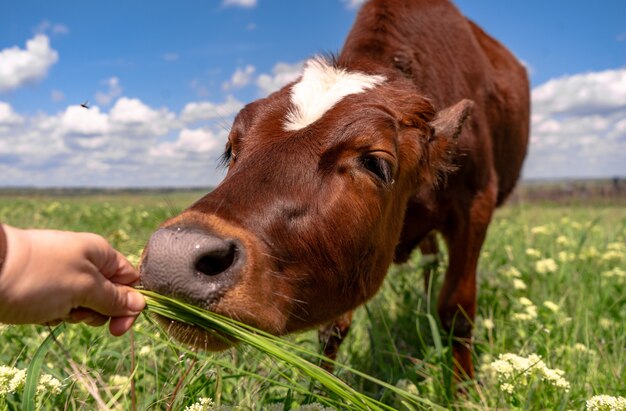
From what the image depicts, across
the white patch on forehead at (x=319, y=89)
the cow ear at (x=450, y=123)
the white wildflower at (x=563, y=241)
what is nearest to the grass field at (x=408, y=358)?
the white wildflower at (x=563, y=241)

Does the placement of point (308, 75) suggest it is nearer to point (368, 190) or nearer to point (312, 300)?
point (368, 190)

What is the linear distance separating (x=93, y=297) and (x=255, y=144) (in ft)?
4.27

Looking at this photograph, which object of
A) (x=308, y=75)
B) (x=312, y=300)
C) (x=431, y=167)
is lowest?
(x=312, y=300)

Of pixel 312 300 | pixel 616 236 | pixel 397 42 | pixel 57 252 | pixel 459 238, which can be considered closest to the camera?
pixel 57 252

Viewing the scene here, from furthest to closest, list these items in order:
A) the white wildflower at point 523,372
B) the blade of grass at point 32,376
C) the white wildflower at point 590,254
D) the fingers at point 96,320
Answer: the white wildflower at point 590,254, the white wildflower at point 523,372, the blade of grass at point 32,376, the fingers at point 96,320

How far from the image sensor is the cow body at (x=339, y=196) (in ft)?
6.72

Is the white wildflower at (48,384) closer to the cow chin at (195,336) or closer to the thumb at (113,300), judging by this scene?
the cow chin at (195,336)

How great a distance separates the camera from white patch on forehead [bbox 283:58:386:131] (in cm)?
279

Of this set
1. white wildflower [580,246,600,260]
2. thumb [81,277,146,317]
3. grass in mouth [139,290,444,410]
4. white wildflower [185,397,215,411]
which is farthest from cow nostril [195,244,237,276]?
white wildflower [580,246,600,260]

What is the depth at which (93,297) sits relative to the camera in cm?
157

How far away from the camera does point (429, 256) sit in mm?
5266

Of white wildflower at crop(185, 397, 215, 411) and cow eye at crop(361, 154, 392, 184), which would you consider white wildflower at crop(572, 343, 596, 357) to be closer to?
cow eye at crop(361, 154, 392, 184)

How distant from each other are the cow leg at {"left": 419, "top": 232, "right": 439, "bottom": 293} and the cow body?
61 cm

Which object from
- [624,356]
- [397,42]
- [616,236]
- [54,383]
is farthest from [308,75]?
[616,236]
